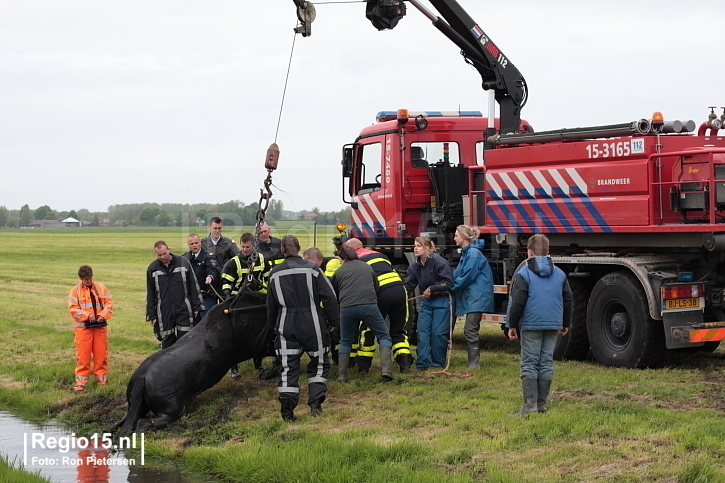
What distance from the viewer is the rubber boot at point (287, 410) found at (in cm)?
903

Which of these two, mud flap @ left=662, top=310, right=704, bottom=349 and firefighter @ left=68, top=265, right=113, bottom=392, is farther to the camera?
firefighter @ left=68, top=265, right=113, bottom=392

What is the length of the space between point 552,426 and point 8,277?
28495 mm

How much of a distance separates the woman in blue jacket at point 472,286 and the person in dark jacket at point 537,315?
2.94m

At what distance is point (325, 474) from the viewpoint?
23.1 ft

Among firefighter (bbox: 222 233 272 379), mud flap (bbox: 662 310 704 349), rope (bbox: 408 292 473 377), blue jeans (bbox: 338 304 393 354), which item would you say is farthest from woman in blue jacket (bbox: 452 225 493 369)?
firefighter (bbox: 222 233 272 379)

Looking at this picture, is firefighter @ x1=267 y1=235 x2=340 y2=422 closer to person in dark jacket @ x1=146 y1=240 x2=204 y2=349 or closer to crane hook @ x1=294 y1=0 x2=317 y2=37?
person in dark jacket @ x1=146 y1=240 x2=204 y2=349

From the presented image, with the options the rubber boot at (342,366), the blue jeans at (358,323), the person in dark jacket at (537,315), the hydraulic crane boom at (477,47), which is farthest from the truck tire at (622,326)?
the hydraulic crane boom at (477,47)

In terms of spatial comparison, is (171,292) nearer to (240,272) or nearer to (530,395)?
(240,272)

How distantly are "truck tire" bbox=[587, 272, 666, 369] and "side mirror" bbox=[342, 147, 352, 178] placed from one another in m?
4.86

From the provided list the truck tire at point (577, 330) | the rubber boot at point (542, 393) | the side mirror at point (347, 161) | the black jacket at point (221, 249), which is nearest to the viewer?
the rubber boot at point (542, 393)

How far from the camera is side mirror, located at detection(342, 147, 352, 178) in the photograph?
14.8 meters

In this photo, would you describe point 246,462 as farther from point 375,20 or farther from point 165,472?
point 375,20

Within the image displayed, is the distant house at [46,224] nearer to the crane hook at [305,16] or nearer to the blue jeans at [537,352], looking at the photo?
the crane hook at [305,16]

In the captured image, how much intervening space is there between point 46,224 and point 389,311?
151 metres
